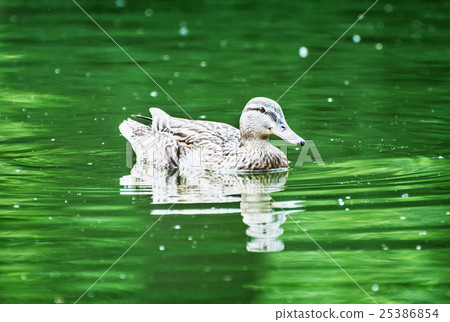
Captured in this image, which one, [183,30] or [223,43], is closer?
[223,43]

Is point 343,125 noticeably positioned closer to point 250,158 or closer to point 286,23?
point 250,158

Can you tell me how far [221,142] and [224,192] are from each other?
1793mm

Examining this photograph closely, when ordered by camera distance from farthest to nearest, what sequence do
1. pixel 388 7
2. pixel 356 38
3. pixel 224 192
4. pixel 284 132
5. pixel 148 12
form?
pixel 148 12 → pixel 388 7 → pixel 356 38 → pixel 284 132 → pixel 224 192

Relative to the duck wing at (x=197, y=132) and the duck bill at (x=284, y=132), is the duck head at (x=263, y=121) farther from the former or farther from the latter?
the duck wing at (x=197, y=132)

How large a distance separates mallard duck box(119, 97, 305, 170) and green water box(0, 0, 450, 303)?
15.5 inches

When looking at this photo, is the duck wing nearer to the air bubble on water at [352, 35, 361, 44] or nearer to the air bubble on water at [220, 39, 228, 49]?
the air bubble on water at [220, 39, 228, 49]

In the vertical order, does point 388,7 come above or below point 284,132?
above

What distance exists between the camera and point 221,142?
12.2 metres

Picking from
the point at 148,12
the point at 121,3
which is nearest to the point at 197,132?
the point at 148,12

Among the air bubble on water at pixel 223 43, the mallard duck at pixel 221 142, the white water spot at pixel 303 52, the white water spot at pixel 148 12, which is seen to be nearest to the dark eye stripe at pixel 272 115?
the mallard duck at pixel 221 142

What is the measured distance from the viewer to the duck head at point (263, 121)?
11.6 m

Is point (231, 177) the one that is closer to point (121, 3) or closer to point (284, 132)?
point (284, 132)

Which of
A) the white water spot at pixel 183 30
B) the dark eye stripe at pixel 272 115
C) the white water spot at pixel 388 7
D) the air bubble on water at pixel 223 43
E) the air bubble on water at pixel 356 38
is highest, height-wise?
the white water spot at pixel 388 7

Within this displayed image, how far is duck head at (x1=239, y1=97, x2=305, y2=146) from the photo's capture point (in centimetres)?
1159
